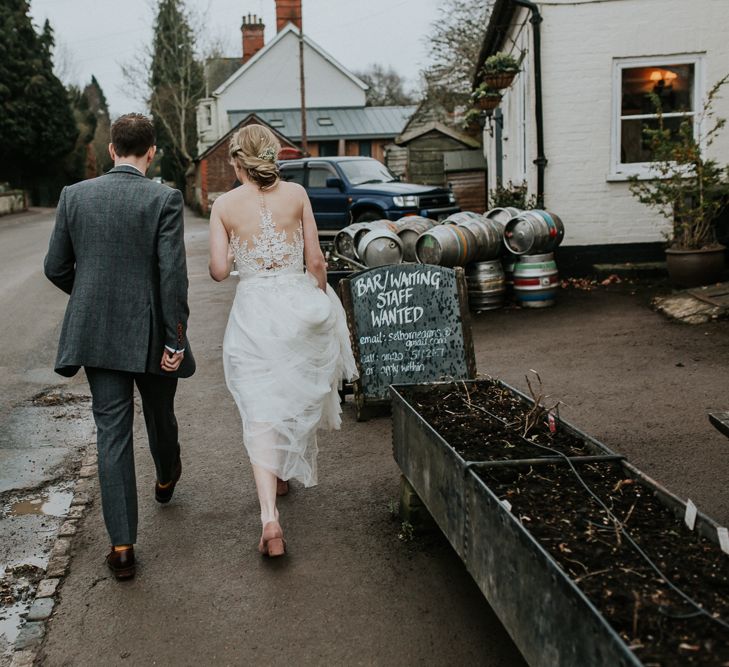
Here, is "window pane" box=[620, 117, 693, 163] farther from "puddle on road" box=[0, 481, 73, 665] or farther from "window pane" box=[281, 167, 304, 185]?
"puddle on road" box=[0, 481, 73, 665]

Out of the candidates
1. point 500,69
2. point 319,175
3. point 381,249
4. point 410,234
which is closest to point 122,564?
point 381,249

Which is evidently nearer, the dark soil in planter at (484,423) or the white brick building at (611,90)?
the dark soil in planter at (484,423)

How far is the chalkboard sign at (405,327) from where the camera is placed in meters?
6.55

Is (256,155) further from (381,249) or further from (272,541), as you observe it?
(381,249)

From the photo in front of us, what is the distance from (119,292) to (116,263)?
136mm

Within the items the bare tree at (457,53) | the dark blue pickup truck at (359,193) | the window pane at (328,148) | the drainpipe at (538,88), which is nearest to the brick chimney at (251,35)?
the window pane at (328,148)

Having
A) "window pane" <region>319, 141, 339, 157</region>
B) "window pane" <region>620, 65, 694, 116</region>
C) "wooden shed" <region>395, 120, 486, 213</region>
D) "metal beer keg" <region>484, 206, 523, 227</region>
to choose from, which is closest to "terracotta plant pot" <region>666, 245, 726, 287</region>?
"metal beer keg" <region>484, 206, 523, 227</region>

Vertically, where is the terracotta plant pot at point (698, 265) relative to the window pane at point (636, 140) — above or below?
below

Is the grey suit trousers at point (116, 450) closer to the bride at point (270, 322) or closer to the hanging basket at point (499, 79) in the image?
the bride at point (270, 322)

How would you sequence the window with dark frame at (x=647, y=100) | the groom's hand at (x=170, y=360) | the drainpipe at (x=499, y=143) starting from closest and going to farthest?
the groom's hand at (x=170, y=360), the window with dark frame at (x=647, y=100), the drainpipe at (x=499, y=143)

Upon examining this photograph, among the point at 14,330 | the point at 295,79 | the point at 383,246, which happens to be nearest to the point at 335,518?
the point at 383,246

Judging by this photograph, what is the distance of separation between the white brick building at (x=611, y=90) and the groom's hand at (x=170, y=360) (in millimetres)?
9477

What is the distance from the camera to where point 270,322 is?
4.38 meters

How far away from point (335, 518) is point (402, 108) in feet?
177
